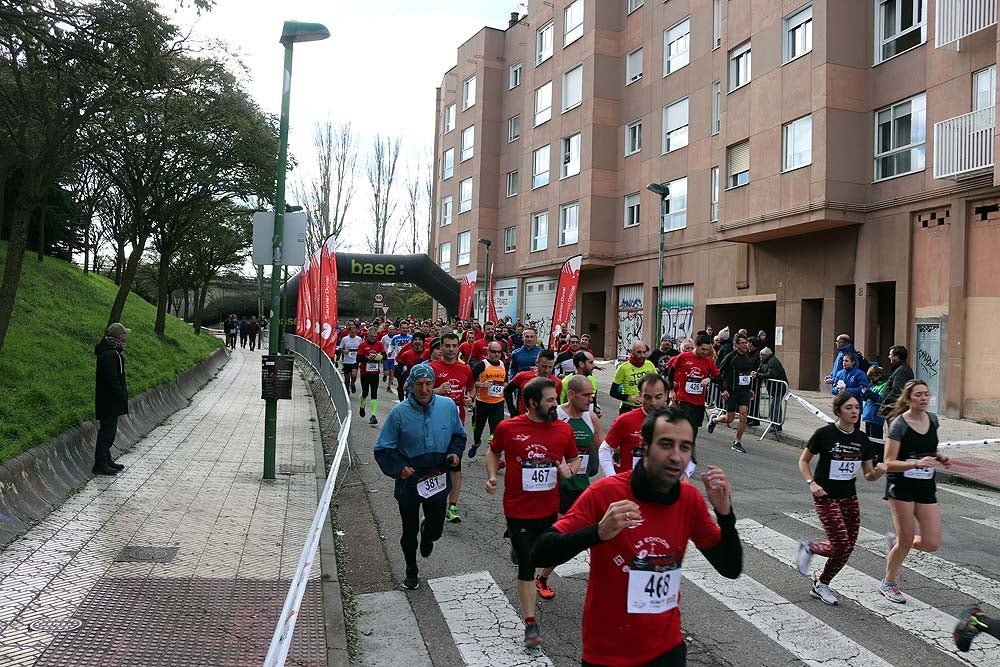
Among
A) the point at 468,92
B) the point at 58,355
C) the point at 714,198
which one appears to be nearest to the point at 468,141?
the point at 468,92

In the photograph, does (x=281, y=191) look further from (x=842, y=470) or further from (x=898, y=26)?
(x=898, y=26)

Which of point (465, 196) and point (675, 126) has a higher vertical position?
point (465, 196)

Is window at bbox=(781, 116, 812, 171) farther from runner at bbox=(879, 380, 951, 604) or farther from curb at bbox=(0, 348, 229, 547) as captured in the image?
curb at bbox=(0, 348, 229, 547)

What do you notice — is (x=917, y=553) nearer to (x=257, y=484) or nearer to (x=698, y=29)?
(x=257, y=484)

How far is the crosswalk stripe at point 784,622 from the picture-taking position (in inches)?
201

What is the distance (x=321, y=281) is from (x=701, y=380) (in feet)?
25.8

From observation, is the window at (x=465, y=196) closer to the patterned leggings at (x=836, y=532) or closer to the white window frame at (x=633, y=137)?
the white window frame at (x=633, y=137)

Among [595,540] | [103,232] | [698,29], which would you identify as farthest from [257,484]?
[103,232]

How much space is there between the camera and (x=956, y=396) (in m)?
17.9

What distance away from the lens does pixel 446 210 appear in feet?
163

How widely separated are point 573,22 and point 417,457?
32.7 m

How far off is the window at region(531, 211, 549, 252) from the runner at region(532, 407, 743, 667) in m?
34.0

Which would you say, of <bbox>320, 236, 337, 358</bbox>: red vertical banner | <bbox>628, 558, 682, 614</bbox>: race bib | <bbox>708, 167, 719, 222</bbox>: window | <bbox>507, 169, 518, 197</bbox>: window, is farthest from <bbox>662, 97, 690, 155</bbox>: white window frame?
<bbox>628, 558, 682, 614</bbox>: race bib

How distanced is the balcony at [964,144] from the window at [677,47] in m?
12.6
